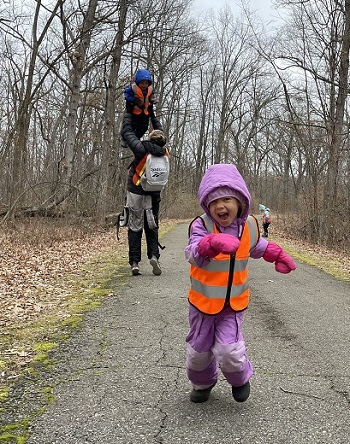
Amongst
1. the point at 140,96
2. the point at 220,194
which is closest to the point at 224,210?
the point at 220,194

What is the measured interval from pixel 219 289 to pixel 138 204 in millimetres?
4054

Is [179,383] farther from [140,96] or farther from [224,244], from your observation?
[140,96]

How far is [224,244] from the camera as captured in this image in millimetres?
2502

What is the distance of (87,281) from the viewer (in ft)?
21.5

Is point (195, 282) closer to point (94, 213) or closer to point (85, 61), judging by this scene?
point (94, 213)

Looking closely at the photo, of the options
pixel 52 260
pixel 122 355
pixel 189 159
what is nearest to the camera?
pixel 122 355

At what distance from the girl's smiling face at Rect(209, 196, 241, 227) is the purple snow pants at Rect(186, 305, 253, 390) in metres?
0.52

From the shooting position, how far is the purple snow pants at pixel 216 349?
266 centimetres

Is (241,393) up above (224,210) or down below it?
below

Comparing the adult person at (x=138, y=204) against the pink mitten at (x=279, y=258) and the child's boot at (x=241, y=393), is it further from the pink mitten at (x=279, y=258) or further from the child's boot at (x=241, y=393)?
the child's boot at (x=241, y=393)

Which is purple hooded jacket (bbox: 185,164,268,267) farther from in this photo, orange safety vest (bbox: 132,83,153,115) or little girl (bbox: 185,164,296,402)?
orange safety vest (bbox: 132,83,153,115)

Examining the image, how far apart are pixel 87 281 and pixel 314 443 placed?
463 centimetres

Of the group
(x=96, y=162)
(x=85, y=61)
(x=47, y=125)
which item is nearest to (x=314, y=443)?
(x=85, y=61)

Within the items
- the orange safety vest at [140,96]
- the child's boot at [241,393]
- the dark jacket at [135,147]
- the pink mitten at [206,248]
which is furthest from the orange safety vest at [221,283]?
the orange safety vest at [140,96]
